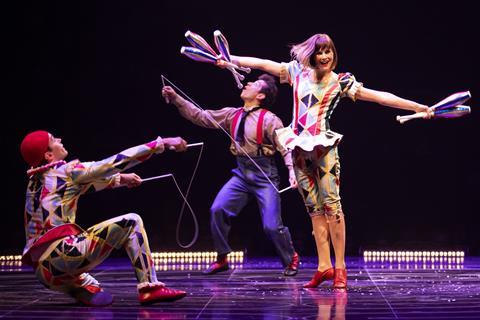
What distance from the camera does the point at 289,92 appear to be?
772cm

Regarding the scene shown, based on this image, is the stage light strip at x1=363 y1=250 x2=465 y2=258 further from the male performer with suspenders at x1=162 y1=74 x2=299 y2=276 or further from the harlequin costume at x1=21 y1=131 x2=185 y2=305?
the harlequin costume at x1=21 y1=131 x2=185 y2=305

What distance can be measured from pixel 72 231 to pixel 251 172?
2285 millimetres

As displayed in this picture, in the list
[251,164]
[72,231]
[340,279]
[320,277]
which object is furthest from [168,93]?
[72,231]

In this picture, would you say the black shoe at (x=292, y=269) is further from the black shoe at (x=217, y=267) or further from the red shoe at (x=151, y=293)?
the red shoe at (x=151, y=293)

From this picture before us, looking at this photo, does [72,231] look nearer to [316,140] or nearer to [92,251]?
[92,251]

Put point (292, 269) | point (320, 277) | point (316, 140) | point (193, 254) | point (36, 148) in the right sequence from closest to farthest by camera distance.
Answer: point (36, 148) < point (316, 140) < point (320, 277) < point (292, 269) < point (193, 254)

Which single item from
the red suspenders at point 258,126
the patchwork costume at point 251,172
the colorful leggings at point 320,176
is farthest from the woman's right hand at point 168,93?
the colorful leggings at point 320,176

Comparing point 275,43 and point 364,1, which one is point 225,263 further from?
point 364,1

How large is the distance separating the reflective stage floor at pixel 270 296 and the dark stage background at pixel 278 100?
52.1 inches

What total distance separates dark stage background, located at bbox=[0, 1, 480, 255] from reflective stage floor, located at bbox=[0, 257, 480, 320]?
1324 mm

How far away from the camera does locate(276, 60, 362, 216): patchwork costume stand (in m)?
4.79

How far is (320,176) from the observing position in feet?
15.8

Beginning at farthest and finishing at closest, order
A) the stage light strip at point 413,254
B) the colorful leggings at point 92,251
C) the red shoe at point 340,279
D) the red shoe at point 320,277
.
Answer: the stage light strip at point 413,254 < the red shoe at point 320,277 < the red shoe at point 340,279 < the colorful leggings at point 92,251

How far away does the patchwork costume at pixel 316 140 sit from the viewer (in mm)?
4789
